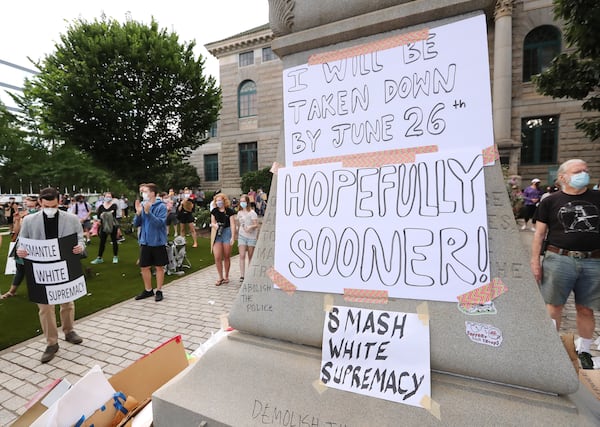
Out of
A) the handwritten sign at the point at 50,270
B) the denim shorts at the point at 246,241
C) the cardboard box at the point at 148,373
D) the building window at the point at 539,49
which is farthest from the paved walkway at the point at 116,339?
the building window at the point at 539,49

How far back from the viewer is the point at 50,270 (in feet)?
11.6

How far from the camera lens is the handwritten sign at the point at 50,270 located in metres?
3.48

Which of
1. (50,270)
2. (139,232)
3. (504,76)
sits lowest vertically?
(50,270)

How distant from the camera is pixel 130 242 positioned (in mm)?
11945

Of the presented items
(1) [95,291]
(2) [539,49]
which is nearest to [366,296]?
(1) [95,291]

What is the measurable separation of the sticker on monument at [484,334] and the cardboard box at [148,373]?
1.66m

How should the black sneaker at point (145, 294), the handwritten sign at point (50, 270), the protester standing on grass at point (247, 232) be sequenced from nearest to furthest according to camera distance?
the handwritten sign at point (50, 270) < the black sneaker at point (145, 294) < the protester standing on grass at point (247, 232)

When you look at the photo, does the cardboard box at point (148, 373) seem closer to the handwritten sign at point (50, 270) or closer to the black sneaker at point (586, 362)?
the handwritten sign at point (50, 270)

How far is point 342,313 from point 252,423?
57 centimetres

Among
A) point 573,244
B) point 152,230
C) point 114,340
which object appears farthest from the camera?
Result: point 152,230

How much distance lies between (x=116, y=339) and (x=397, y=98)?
4.59 meters

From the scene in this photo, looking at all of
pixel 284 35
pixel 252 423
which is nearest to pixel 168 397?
pixel 252 423

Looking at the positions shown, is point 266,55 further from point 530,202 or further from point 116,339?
point 116,339

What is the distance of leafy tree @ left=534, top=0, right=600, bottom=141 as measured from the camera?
601 cm
